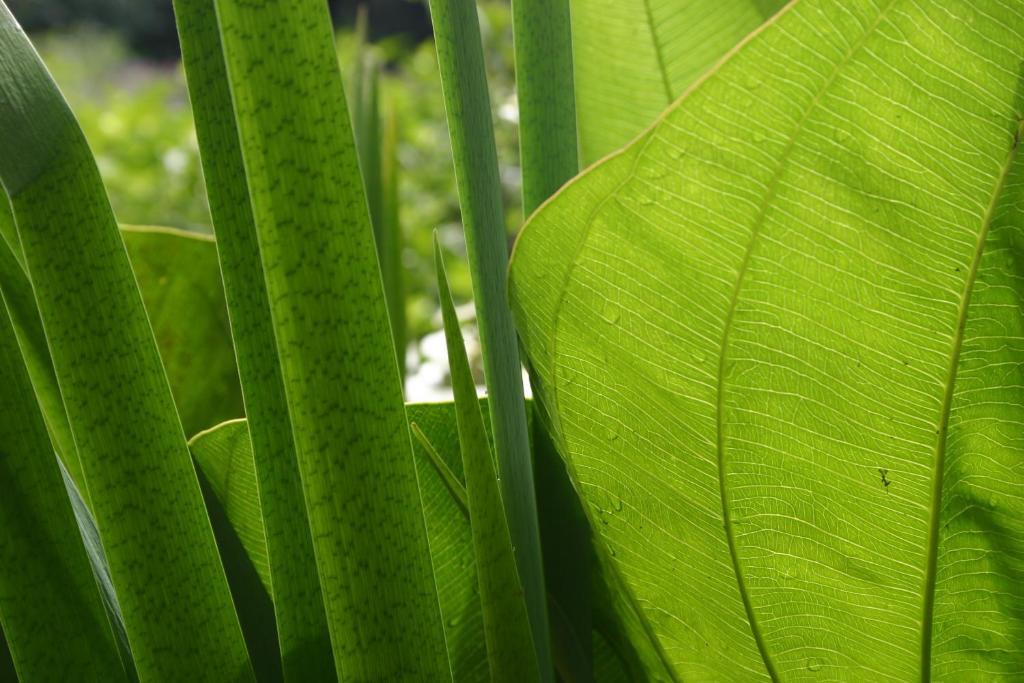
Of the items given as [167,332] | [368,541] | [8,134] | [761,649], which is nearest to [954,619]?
[761,649]

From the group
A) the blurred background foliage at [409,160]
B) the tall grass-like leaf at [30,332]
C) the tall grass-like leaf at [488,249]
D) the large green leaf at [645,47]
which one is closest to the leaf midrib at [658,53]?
the large green leaf at [645,47]

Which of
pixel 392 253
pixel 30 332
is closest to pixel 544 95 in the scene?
pixel 30 332

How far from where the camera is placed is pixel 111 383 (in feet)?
0.76

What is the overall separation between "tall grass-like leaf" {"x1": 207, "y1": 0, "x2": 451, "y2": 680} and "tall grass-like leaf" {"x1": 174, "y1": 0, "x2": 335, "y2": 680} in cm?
7

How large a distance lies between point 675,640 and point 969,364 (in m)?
0.12

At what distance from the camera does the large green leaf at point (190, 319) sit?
49 centimetres

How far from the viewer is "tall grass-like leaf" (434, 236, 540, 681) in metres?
0.23

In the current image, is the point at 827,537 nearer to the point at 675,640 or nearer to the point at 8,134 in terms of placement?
the point at 675,640

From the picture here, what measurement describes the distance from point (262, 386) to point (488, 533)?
0.09 meters

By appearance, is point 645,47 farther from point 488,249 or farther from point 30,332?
point 30,332

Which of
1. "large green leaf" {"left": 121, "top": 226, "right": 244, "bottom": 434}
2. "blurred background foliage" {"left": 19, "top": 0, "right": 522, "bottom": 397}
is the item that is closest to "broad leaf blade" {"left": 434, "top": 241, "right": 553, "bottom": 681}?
"large green leaf" {"left": 121, "top": 226, "right": 244, "bottom": 434}

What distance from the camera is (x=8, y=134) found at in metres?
0.22

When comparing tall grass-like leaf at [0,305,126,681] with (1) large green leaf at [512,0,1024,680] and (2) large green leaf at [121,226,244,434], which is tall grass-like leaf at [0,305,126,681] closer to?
(1) large green leaf at [512,0,1024,680]

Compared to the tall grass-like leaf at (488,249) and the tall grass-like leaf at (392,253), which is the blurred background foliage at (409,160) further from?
the tall grass-like leaf at (488,249)
